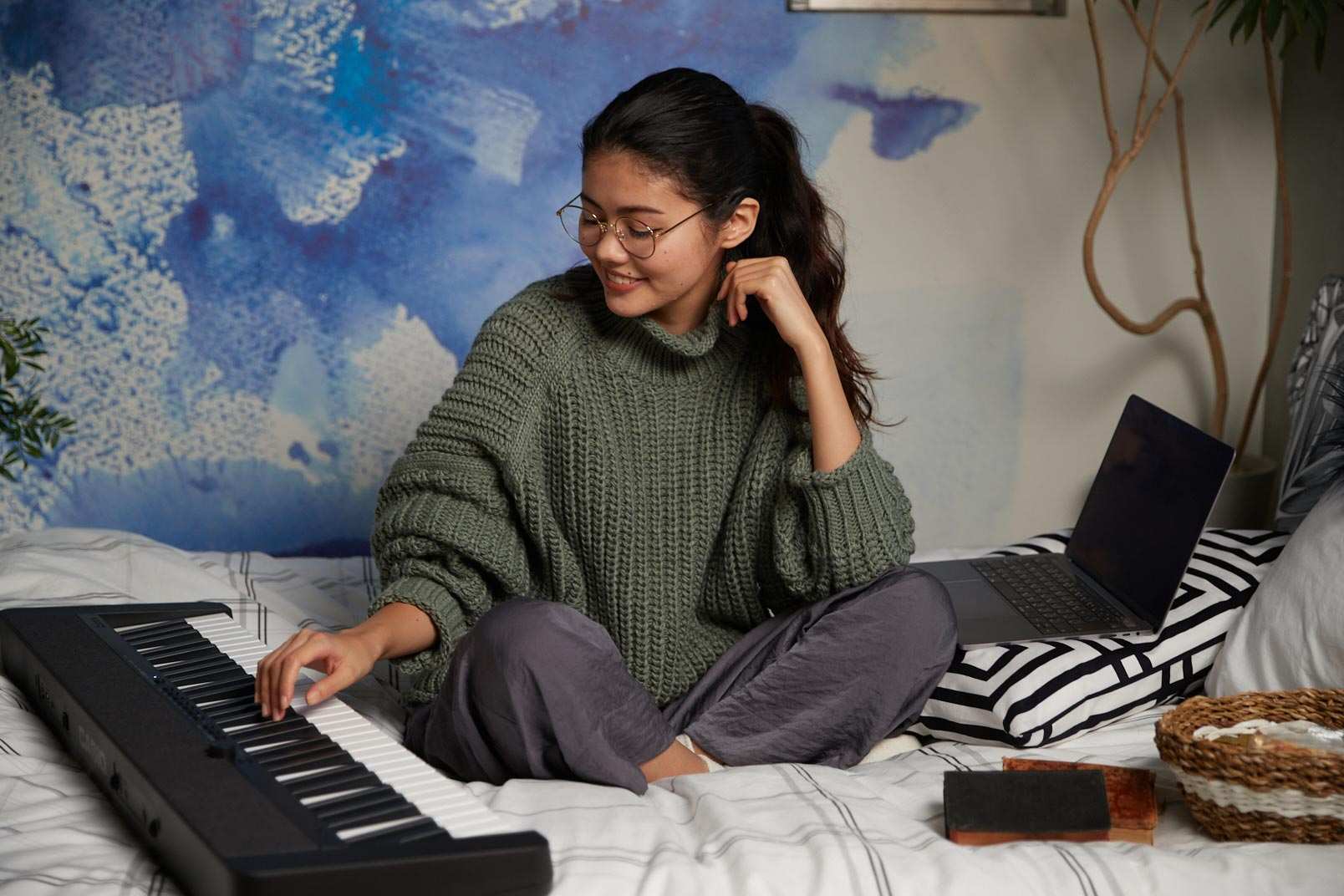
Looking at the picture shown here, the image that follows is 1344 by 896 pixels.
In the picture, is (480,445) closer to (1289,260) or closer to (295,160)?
(295,160)

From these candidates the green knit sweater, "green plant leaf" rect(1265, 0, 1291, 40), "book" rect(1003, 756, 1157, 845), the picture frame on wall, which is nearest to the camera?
"book" rect(1003, 756, 1157, 845)

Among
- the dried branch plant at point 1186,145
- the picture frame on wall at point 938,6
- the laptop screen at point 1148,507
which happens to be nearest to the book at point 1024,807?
the laptop screen at point 1148,507

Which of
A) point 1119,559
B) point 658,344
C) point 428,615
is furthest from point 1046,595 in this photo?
point 428,615

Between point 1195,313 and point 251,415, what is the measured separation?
2207 mm

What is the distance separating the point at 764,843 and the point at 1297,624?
0.87m

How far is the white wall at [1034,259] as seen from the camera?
3146 millimetres

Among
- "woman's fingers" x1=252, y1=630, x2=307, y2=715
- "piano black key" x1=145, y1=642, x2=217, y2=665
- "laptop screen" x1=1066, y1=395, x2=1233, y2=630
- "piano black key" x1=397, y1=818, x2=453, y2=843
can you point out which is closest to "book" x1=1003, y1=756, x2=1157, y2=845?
"laptop screen" x1=1066, y1=395, x2=1233, y2=630

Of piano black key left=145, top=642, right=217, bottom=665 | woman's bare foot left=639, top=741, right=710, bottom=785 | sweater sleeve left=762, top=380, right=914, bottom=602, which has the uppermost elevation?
sweater sleeve left=762, top=380, right=914, bottom=602

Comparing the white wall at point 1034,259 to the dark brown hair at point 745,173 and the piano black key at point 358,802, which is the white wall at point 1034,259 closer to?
the dark brown hair at point 745,173

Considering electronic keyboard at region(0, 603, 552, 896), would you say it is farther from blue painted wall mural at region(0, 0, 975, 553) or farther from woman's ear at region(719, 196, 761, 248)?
blue painted wall mural at region(0, 0, 975, 553)

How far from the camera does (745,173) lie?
1.87 meters

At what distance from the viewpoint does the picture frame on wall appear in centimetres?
305

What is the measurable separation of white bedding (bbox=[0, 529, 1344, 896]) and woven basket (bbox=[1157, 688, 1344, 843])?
0.13ft

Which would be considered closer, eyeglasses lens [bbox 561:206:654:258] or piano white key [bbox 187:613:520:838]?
piano white key [bbox 187:613:520:838]
